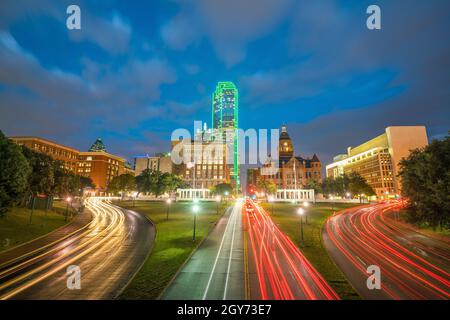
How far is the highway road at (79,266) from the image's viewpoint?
55.4 ft

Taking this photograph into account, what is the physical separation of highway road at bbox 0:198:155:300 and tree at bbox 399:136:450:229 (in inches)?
1581

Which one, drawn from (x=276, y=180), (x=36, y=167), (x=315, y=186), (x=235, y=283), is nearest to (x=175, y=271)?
(x=235, y=283)

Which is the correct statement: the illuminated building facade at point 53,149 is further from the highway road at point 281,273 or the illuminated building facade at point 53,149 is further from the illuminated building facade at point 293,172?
the illuminated building facade at point 293,172

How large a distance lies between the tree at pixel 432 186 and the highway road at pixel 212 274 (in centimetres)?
2876

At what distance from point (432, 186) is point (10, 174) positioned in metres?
57.5

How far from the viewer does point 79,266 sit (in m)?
22.3

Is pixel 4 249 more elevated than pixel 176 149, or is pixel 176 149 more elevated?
pixel 176 149

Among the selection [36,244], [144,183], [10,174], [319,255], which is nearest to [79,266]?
[36,244]

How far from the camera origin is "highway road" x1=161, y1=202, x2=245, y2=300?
1664cm

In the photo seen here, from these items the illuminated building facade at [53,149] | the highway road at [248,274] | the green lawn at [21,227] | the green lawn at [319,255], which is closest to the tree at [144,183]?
the green lawn at [21,227]

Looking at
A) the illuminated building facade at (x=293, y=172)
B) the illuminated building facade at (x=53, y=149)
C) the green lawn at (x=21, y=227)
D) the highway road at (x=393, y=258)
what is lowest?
the highway road at (x=393, y=258)

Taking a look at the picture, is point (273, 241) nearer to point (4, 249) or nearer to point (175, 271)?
point (175, 271)

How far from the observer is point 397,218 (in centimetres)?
5416
